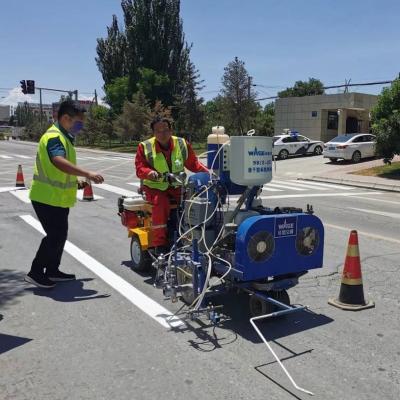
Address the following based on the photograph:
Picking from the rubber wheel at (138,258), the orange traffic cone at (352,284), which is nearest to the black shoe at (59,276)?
the rubber wheel at (138,258)

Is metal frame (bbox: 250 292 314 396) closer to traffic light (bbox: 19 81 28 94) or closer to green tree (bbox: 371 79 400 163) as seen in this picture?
green tree (bbox: 371 79 400 163)

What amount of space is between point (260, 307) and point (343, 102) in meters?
33.4

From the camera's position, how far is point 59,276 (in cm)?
583

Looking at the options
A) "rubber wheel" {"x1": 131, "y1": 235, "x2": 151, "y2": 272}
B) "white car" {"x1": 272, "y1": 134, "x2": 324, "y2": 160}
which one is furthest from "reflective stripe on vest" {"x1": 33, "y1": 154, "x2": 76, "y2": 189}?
"white car" {"x1": 272, "y1": 134, "x2": 324, "y2": 160}

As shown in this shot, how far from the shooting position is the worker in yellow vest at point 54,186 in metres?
5.36

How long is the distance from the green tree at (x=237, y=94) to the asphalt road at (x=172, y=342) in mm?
33971

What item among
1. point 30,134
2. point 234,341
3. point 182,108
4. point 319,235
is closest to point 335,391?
A: point 234,341

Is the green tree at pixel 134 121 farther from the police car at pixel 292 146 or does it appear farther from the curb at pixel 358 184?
the curb at pixel 358 184

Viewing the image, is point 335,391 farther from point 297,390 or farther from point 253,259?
point 253,259

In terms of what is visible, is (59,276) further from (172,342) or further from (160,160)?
(172,342)

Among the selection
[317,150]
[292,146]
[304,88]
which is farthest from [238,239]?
[304,88]

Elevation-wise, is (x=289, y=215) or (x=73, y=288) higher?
(x=289, y=215)

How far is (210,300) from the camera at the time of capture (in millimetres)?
5121

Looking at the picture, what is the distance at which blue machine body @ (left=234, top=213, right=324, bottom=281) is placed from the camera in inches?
164
